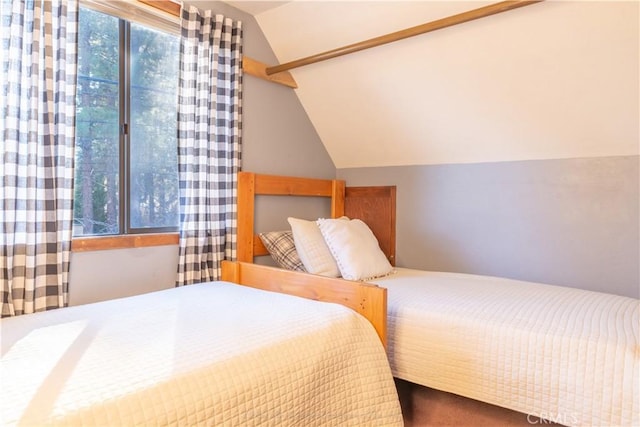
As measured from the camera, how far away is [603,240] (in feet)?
7.40

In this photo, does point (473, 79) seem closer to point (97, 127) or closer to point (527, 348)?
point (527, 348)

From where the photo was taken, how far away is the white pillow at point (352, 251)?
2.38m

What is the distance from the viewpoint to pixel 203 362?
1.10 m

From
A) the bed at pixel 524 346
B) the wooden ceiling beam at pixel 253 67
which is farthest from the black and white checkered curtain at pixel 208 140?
the bed at pixel 524 346

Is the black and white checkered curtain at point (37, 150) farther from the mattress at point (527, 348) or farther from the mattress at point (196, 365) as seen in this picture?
the mattress at point (527, 348)

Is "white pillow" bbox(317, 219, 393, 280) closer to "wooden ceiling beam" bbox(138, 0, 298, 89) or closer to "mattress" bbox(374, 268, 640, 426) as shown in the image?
"mattress" bbox(374, 268, 640, 426)

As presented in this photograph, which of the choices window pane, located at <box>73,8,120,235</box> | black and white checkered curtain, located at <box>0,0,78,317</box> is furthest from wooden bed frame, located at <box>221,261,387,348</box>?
black and white checkered curtain, located at <box>0,0,78,317</box>

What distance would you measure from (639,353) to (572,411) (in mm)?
304

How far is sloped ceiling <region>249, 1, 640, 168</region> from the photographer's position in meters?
1.89

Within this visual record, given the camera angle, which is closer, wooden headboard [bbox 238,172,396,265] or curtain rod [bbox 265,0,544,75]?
curtain rod [bbox 265,0,544,75]

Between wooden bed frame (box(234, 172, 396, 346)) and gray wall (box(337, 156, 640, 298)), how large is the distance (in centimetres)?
13

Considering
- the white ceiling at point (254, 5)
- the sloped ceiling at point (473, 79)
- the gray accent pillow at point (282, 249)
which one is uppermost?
the white ceiling at point (254, 5)

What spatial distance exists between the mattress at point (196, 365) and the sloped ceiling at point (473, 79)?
1524 mm

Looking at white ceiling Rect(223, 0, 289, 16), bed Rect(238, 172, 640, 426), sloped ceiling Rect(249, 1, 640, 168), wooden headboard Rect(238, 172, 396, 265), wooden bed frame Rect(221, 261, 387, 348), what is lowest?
bed Rect(238, 172, 640, 426)
